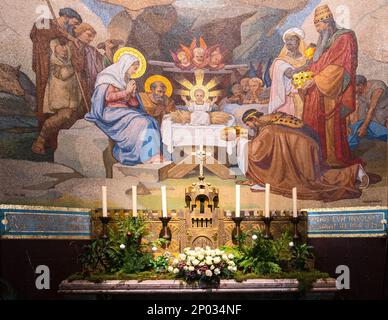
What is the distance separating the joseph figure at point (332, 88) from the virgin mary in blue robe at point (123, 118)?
2979mm

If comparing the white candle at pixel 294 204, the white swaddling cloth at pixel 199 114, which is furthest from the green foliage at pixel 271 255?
the white swaddling cloth at pixel 199 114

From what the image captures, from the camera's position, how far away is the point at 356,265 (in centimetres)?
926

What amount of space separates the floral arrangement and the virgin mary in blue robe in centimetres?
259

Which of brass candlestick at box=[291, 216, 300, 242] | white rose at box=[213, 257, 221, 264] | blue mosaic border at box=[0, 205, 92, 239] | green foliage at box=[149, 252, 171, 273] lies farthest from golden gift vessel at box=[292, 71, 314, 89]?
blue mosaic border at box=[0, 205, 92, 239]

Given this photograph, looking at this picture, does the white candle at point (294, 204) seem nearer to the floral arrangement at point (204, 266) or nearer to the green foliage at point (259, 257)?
the green foliage at point (259, 257)

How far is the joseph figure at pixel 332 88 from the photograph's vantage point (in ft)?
32.6

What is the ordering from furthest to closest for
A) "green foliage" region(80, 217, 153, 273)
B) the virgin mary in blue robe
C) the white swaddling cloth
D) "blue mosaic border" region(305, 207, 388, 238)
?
the white swaddling cloth
the virgin mary in blue robe
"blue mosaic border" region(305, 207, 388, 238)
"green foliage" region(80, 217, 153, 273)

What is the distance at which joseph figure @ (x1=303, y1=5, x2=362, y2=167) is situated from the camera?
994cm

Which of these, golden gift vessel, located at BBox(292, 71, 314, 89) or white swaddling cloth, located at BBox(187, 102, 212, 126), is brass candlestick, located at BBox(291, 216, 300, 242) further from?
golden gift vessel, located at BBox(292, 71, 314, 89)

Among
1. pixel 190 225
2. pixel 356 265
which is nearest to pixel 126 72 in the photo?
pixel 190 225

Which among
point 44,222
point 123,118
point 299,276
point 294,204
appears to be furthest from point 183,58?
point 299,276

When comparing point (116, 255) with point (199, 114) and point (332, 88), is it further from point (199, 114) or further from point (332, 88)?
point (332, 88)

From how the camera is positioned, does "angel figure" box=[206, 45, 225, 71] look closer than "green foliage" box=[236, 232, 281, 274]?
No

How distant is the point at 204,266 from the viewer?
7977mm
